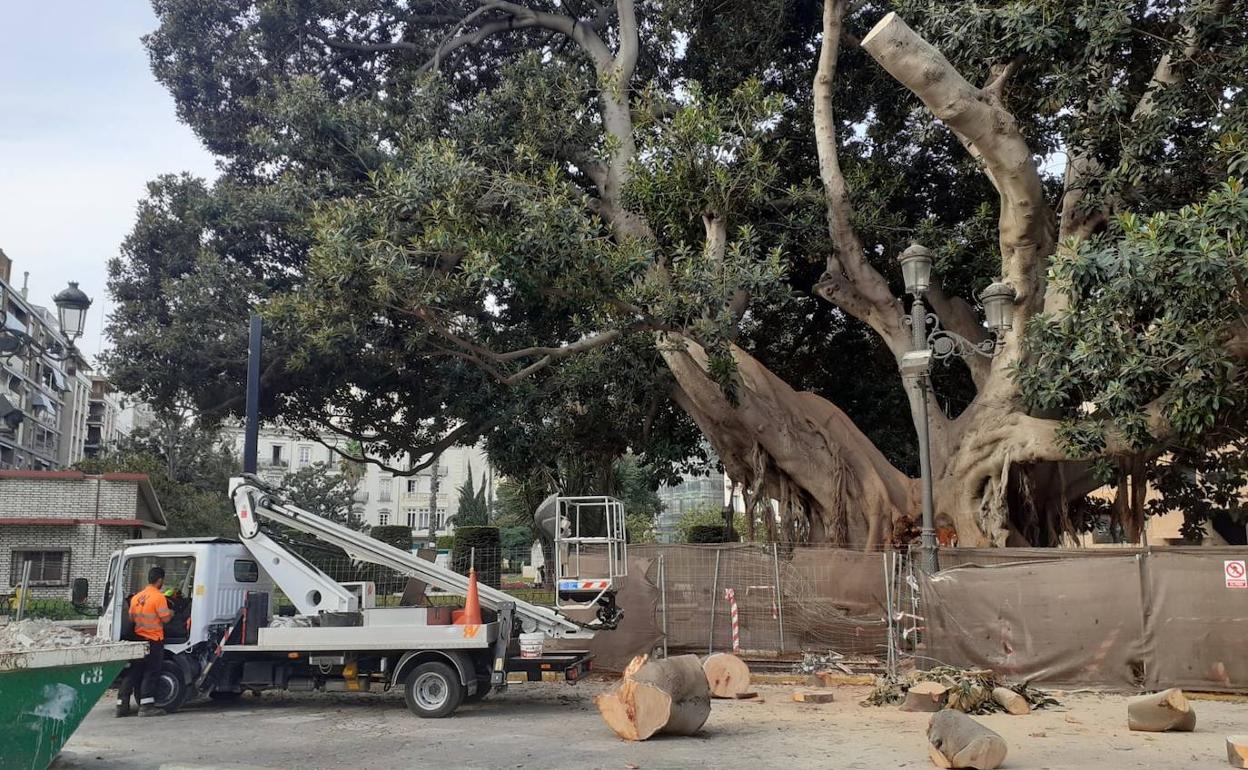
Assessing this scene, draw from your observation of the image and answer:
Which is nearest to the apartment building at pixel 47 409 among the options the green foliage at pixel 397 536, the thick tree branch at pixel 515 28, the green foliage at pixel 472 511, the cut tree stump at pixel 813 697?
the green foliage at pixel 397 536

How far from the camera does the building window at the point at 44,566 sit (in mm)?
23844

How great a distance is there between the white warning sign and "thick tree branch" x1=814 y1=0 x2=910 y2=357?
595 cm

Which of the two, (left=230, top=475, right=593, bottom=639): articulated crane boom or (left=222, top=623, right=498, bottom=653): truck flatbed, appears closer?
(left=222, top=623, right=498, bottom=653): truck flatbed

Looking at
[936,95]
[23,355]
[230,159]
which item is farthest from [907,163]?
[23,355]

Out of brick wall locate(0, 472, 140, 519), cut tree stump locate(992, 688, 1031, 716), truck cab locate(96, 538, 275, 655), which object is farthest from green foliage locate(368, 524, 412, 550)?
cut tree stump locate(992, 688, 1031, 716)

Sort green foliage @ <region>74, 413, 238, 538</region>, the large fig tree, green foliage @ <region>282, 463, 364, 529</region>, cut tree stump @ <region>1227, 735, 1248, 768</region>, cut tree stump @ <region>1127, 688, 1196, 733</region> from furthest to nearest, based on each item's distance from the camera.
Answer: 1. green foliage @ <region>282, 463, 364, 529</region>
2. green foliage @ <region>74, 413, 238, 538</region>
3. the large fig tree
4. cut tree stump @ <region>1127, 688, 1196, 733</region>
5. cut tree stump @ <region>1227, 735, 1248, 768</region>

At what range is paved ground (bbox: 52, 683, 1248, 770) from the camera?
843 centimetres

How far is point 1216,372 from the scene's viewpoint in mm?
11078

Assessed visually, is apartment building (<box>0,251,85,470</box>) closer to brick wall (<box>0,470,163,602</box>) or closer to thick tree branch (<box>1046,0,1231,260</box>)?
brick wall (<box>0,470,163,602</box>)

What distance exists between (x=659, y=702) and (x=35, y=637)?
17.5 feet

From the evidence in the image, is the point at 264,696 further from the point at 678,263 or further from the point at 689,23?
the point at 689,23

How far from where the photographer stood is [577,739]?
958cm

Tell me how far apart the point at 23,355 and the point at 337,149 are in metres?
7.63

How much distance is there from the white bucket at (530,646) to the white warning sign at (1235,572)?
26.1ft
